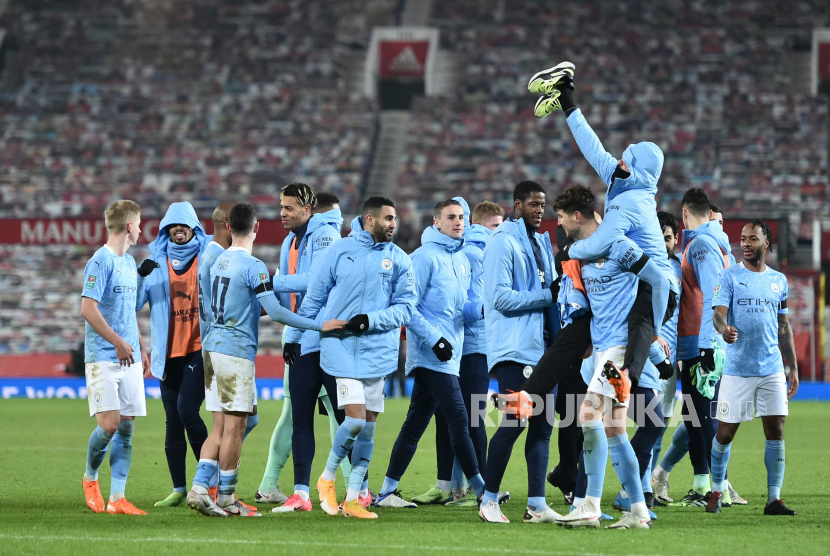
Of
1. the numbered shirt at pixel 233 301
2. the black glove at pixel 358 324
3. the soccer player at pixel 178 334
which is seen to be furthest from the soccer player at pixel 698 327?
the soccer player at pixel 178 334

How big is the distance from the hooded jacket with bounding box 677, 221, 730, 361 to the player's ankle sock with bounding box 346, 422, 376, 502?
2.60 metres

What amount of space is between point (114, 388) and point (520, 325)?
9.10 ft

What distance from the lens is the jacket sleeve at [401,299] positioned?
6.85 metres

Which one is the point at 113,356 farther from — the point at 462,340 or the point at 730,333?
the point at 730,333

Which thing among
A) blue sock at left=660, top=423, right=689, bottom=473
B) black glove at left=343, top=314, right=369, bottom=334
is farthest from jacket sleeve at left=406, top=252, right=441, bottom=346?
blue sock at left=660, top=423, right=689, bottom=473

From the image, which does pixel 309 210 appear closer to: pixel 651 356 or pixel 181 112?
pixel 651 356

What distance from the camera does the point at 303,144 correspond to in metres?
28.5

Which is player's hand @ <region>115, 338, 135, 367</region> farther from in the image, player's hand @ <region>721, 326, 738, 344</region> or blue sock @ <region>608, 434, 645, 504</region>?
player's hand @ <region>721, 326, 738, 344</region>

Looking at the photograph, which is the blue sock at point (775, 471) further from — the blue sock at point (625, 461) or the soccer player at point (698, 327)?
the blue sock at point (625, 461)

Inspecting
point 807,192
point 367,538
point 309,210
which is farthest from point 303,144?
point 367,538

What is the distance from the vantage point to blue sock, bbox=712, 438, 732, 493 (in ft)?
24.3

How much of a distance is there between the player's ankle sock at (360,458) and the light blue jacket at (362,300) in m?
0.39

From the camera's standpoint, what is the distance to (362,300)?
273 inches

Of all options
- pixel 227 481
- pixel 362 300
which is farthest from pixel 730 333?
pixel 227 481
